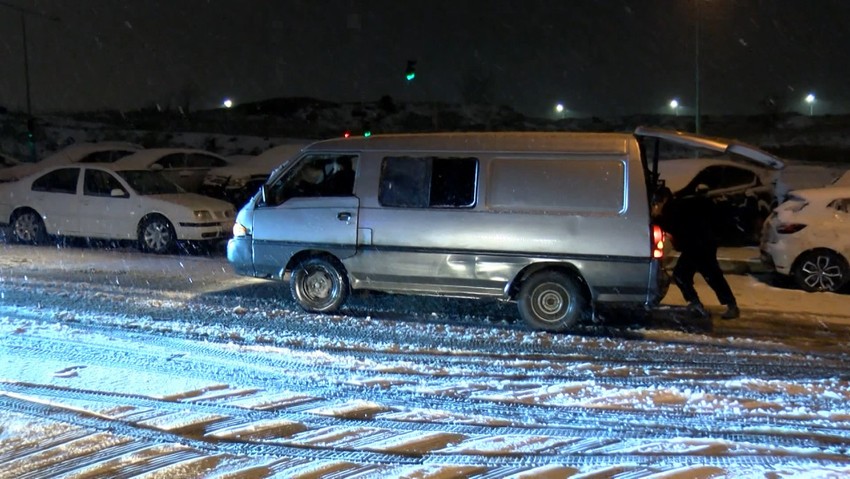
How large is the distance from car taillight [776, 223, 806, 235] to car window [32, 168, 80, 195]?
11.5 metres

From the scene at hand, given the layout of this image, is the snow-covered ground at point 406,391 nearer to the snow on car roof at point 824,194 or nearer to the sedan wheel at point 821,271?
the sedan wheel at point 821,271

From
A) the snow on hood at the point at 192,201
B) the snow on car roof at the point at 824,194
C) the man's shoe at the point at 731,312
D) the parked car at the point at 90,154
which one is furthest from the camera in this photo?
the parked car at the point at 90,154

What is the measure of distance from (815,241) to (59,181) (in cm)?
1237

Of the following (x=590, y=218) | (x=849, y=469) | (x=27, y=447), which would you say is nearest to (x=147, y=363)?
(x=27, y=447)

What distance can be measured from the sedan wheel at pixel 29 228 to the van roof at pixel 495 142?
25.8 feet

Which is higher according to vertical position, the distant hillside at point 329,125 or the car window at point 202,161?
the distant hillside at point 329,125

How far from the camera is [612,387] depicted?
556 centimetres

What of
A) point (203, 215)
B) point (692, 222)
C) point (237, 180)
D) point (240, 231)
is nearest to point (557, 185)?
point (692, 222)

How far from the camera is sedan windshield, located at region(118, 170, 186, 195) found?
12969 mm

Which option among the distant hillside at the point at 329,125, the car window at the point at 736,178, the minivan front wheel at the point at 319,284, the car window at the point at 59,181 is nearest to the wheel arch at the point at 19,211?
the car window at the point at 59,181

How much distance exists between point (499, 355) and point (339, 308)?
8.02 ft

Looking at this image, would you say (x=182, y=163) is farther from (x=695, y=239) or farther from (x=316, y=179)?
(x=695, y=239)

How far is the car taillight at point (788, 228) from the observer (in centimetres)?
971

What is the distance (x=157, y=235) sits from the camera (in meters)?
12.6
